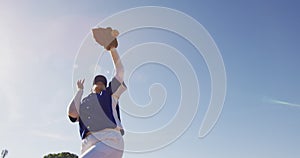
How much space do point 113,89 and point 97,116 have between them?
59 cm

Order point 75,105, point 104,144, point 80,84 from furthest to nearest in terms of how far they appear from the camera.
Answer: point 80,84 < point 75,105 < point 104,144

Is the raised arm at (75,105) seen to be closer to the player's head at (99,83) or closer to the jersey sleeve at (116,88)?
the player's head at (99,83)

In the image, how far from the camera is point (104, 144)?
5.09 m

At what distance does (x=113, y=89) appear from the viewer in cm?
566

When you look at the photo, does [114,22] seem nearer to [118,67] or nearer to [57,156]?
[118,67]

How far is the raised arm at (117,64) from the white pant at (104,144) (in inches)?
40.1

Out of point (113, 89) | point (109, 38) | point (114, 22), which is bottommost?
point (113, 89)

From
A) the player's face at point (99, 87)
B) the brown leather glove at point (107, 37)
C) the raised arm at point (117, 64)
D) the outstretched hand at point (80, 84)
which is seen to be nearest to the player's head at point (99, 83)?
the player's face at point (99, 87)

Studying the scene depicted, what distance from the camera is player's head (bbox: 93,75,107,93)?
5.95m

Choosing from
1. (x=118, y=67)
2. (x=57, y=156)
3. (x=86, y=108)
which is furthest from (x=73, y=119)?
(x=57, y=156)

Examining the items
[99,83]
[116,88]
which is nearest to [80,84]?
[99,83]

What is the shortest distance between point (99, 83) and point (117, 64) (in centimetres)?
57

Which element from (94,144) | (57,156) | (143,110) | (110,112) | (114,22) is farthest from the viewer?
(57,156)

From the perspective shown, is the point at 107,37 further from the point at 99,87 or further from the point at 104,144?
the point at 104,144
